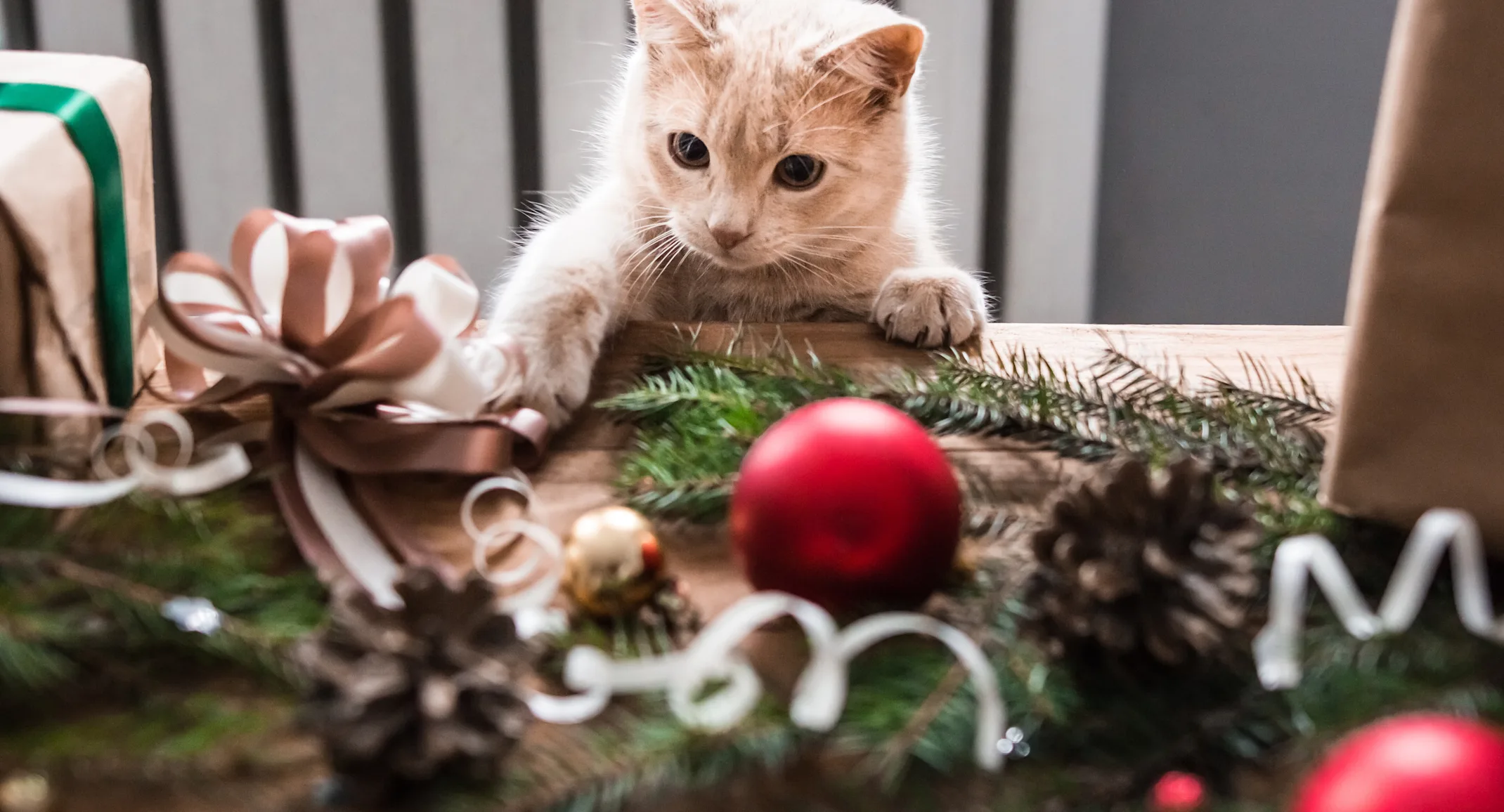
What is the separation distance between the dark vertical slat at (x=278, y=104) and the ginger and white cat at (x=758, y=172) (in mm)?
649

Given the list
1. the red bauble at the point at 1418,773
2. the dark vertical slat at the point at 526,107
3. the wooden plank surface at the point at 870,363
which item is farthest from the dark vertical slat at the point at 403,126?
the red bauble at the point at 1418,773

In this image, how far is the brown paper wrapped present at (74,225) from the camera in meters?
0.55

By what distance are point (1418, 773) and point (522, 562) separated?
374 mm

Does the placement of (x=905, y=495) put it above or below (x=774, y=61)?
below

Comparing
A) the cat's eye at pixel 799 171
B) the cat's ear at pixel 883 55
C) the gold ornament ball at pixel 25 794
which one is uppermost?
the cat's ear at pixel 883 55

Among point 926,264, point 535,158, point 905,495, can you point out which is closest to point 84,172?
point 905,495

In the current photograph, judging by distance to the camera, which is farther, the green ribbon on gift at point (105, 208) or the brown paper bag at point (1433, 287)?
the green ribbon on gift at point (105, 208)

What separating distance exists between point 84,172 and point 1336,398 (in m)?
0.73

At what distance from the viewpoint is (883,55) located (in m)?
0.97

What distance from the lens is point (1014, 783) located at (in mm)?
381

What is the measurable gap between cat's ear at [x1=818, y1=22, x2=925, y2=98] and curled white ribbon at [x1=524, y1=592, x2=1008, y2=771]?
0.65 meters

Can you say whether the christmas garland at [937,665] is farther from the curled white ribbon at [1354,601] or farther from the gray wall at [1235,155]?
the gray wall at [1235,155]

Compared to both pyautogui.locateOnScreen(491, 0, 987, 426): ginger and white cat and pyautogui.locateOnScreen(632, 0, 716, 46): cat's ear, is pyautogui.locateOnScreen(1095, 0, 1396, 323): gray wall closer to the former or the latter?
pyautogui.locateOnScreen(491, 0, 987, 426): ginger and white cat

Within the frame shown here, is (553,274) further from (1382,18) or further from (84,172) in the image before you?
(1382,18)
